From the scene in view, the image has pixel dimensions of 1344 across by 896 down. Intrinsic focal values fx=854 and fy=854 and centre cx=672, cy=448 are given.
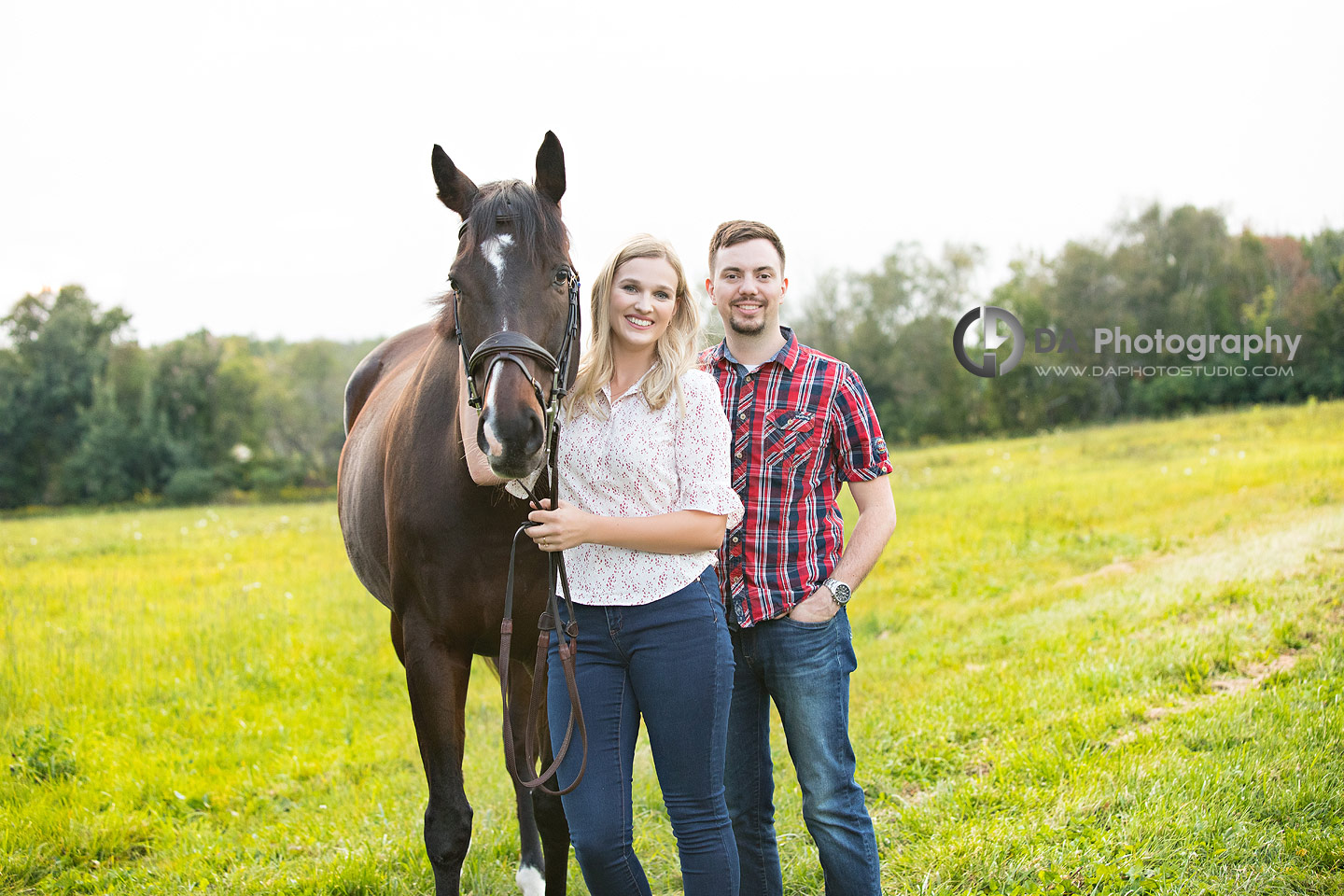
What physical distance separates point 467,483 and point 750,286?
1.03 metres

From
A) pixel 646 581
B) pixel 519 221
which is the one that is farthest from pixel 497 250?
pixel 646 581

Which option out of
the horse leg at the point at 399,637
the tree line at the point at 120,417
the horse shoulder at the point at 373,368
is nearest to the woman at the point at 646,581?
the horse leg at the point at 399,637

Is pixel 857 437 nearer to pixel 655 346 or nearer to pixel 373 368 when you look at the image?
pixel 655 346

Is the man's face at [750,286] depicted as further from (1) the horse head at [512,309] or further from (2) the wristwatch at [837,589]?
(2) the wristwatch at [837,589]

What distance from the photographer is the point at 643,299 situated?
215cm

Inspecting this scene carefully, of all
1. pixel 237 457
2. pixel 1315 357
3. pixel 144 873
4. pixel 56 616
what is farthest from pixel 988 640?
pixel 237 457

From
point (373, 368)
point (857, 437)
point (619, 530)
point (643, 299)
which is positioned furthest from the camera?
point (373, 368)

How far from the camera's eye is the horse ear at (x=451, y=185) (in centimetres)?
237

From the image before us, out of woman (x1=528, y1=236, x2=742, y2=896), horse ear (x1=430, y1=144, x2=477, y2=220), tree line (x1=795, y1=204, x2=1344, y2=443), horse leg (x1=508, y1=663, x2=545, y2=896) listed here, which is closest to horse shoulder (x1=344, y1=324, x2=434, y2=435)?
horse leg (x1=508, y1=663, x2=545, y2=896)

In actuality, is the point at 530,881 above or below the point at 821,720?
below

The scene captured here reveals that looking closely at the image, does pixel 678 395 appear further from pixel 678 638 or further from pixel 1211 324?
pixel 1211 324

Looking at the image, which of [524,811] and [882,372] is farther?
[882,372]

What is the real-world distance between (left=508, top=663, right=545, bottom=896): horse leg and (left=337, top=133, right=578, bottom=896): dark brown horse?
0.5 inches

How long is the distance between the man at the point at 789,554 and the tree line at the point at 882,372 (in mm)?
27888
